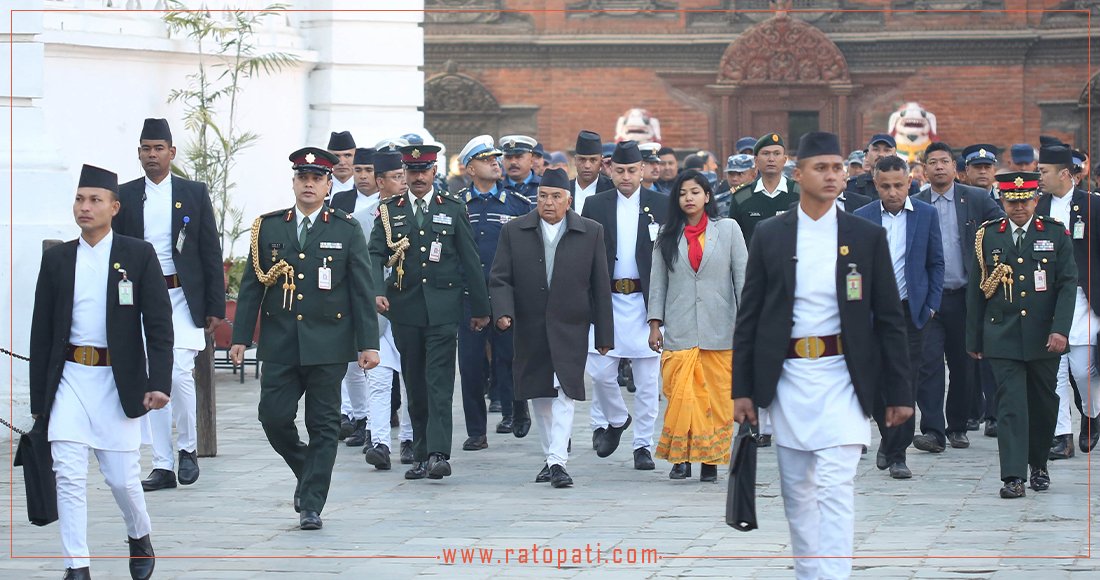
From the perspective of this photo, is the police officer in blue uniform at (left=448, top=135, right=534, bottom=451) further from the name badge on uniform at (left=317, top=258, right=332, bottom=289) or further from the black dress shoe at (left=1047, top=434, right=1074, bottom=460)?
the black dress shoe at (left=1047, top=434, right=1074, bottom=460)

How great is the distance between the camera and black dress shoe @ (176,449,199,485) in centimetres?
1005

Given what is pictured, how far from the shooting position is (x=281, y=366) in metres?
8.80

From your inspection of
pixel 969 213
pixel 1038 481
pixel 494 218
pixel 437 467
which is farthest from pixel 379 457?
pixel 969 213

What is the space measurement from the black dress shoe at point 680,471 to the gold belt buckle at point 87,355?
3.83 m

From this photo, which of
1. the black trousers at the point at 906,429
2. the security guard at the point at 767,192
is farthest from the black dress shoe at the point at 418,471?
the security guard at the point at 767,192

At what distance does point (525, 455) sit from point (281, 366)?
2.84 meters

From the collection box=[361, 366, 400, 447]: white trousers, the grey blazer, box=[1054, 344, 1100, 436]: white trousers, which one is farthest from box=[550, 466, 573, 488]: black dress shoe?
box=[1054, 344, 1100, 436]: white trousers

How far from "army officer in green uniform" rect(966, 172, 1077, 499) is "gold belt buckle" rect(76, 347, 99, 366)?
15.4 ft

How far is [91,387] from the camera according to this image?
746 centimetres

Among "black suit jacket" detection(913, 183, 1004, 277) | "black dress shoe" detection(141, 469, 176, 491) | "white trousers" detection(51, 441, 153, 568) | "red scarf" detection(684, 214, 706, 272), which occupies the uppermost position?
"black suit jacket" detection(913, 183, 1004, 277)

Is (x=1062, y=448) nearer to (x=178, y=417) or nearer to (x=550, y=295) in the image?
(x=550, y=295)

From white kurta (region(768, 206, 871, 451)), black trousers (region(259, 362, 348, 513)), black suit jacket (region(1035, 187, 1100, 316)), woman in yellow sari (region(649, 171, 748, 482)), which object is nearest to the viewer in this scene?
white kurta (region(768, 206, 871, 451))

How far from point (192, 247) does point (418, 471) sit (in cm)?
179

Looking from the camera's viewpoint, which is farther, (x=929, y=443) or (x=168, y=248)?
(x=929, y=443)
